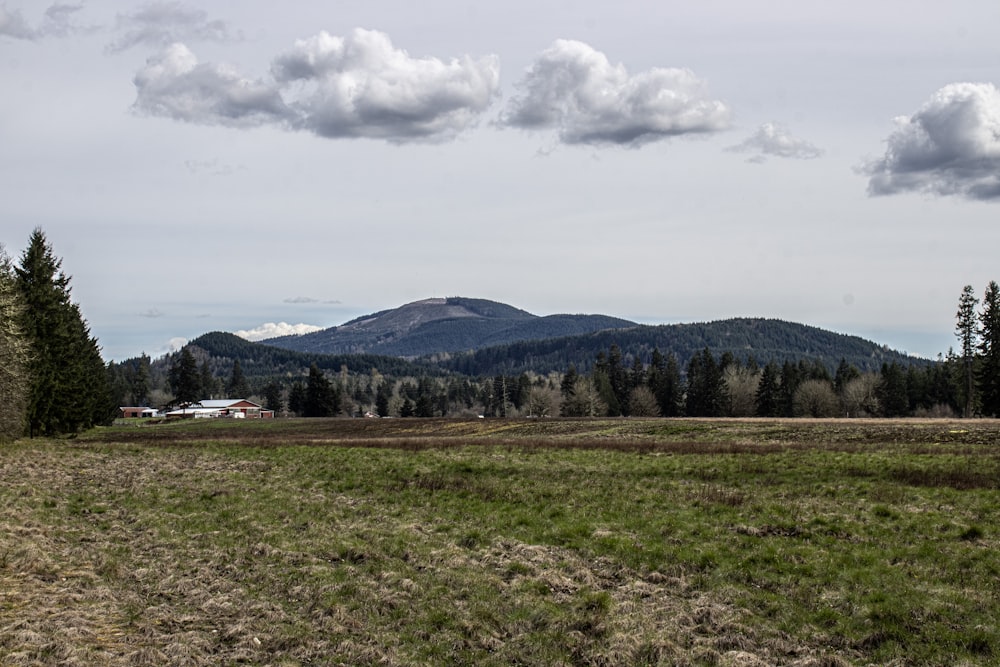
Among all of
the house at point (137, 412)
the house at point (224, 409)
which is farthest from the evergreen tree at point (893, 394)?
the house at point (137, 412)

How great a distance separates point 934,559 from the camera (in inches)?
567

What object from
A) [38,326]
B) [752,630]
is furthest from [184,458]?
[752,630]

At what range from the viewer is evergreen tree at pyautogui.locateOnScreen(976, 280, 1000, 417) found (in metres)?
73.4

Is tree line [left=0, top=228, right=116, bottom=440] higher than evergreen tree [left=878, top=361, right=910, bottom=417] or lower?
higher

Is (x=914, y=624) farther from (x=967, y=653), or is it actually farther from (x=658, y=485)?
(x=658, y=485)

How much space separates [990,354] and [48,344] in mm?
88122

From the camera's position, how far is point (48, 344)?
170ft

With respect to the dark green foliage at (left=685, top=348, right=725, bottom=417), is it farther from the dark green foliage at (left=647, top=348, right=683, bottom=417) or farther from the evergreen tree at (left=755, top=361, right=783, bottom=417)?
the evergreen tree at (left=755, top=361, right=783, bottom=417)

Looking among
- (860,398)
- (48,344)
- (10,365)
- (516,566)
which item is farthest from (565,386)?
(516,566)

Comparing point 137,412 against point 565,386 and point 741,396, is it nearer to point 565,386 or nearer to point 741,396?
point 565,386

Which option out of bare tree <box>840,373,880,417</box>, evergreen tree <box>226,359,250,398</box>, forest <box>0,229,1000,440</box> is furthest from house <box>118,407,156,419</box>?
bare tree <box>840,373,880,417</box>

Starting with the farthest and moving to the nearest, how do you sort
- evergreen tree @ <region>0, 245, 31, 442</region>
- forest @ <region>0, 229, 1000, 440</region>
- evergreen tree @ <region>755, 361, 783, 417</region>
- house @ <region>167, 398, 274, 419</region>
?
house @ <region>167, 398, 274, 419</region>
evergreen tree @ <region>755, 361, 783, 417</region>
forest @ <region>0, 229, 1000, 440</region>
evergreen tree @ <region>0, 245, 31, 442</region>

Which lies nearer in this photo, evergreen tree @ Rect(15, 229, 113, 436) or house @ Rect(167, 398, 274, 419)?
evergreen tree @ Rect(15, 229, 113, 436)

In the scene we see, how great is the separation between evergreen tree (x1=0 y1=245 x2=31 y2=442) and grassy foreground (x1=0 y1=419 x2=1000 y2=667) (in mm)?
12917
